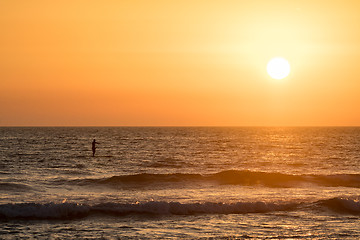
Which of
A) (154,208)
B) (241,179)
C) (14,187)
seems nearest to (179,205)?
(154,208)

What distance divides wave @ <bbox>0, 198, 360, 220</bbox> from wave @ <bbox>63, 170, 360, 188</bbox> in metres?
10.5

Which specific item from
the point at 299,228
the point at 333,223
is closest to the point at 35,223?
the point at 299,228

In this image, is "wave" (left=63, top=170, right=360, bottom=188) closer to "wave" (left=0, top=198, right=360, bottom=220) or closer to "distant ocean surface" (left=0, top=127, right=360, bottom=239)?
"distant ocean surface" (left=0, top=127, right=360, bottom=239)

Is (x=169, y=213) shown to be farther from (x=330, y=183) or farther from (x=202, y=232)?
(x=330, y=183)

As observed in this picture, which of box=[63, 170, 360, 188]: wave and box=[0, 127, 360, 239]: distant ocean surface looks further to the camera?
box=[63, 170, 360, 188]: wave

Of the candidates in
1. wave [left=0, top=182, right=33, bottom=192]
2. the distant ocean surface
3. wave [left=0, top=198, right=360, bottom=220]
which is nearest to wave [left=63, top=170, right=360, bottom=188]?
the distant ocean surface

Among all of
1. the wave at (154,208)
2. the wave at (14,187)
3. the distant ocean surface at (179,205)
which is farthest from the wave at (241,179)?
the wave at (154,208)

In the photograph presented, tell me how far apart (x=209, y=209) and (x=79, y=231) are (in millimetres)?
7243

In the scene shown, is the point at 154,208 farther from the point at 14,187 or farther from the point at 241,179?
the point at 241,179

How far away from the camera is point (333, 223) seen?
21.4 m

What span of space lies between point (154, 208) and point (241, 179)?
15.3 m

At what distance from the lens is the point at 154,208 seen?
24547mm

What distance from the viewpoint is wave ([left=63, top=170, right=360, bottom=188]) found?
120 feet

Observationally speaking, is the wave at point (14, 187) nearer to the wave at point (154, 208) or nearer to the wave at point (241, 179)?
the wave at point (241, 179)
